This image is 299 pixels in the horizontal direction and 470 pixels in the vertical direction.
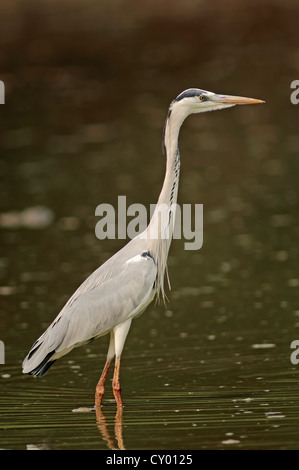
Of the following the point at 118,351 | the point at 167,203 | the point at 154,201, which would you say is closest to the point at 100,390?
the point at 118,351

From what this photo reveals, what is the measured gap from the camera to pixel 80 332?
950 cm

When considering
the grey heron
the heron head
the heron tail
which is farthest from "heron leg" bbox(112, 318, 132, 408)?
the heron head

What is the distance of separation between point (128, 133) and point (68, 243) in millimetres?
7989

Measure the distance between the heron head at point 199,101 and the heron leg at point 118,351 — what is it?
1810mm

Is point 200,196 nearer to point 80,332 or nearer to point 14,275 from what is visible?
point 14,275

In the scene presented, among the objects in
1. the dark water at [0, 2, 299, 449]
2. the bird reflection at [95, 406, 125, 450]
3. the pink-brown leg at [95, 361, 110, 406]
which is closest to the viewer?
the bird reflection at [95, 406, 125, 450]

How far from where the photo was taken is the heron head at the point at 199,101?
982cm

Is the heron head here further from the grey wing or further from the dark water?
the dark water

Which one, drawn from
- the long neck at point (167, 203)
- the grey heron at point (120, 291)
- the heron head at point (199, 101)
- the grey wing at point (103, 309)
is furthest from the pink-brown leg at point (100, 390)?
the heron head at point (199, 101)

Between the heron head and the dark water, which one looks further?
the heron head

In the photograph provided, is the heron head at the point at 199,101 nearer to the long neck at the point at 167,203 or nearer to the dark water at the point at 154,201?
the long neck at the point at 167,203

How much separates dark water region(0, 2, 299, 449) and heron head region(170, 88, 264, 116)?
2.17m

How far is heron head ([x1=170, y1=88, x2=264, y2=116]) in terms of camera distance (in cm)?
982

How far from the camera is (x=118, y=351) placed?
30.9 ft
